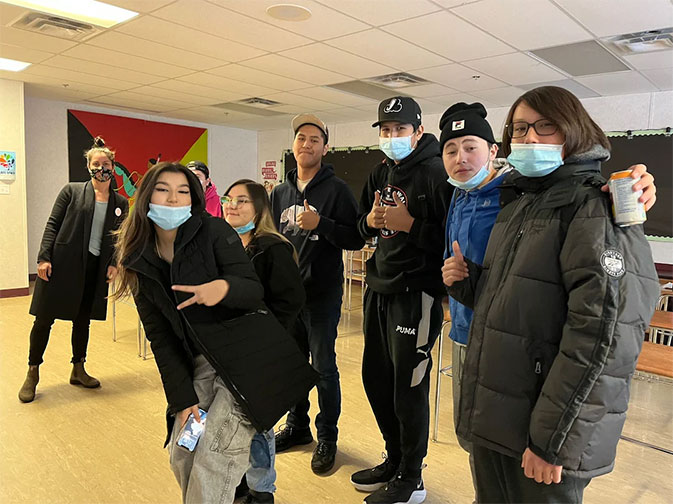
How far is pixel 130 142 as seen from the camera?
8.66 metres

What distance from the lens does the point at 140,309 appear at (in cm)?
170

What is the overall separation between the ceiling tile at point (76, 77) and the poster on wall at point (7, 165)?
1112 millimetres

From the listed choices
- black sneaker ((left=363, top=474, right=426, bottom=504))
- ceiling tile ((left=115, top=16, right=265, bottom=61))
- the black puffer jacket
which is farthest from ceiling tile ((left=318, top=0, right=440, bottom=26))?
black sneaker ((left=363, top=474, right=426, bottom=504))

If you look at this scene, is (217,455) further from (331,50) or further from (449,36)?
(331,50)

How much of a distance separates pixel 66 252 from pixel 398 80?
4.04 meters

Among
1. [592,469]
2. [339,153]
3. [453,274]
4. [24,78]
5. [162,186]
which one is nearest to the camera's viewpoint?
[592,469]

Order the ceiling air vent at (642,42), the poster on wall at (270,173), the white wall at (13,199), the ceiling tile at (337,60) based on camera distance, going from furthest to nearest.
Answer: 1. the poster on wall at (270,173)
2. the white wall at (13,199)
3. the ceiling tile at (337,60)
4. the ceiling air vent at (642,42)

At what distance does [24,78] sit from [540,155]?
6840 millimetres

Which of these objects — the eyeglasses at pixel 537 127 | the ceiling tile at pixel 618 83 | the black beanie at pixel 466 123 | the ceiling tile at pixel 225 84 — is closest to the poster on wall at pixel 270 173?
the ceiling tile at pixel 225 84

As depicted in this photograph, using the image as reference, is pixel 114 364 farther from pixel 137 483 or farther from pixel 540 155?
pixel 540 155

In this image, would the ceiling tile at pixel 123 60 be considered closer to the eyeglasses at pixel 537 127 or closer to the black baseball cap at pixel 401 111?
the black baseball cap at pixel 401 111

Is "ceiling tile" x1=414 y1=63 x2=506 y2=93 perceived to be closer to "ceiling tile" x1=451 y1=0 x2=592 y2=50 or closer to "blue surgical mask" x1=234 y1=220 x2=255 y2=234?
"ceiling tile" x1=451 y1=0 x2=592 y2=50

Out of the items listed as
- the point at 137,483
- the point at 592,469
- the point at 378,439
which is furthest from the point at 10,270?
the point at 592,469

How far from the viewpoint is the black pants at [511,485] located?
118 centimetres
